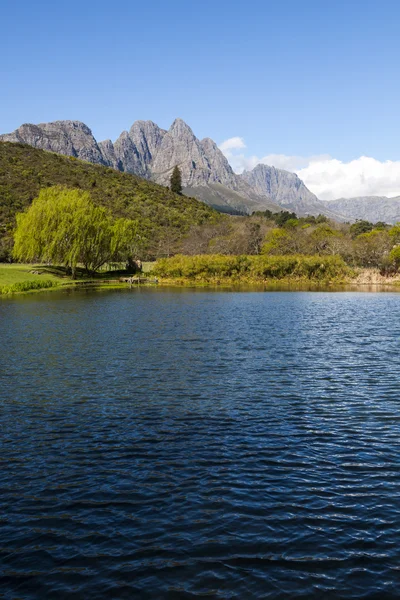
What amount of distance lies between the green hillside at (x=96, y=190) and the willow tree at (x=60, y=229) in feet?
107

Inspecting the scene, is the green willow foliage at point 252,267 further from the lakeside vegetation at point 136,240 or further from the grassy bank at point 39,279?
the grassy bank at point 39,279

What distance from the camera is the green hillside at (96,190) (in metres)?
136

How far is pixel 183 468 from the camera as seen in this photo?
13.5 m

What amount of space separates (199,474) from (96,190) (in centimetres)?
15081

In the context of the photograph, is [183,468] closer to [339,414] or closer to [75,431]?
[75,431]

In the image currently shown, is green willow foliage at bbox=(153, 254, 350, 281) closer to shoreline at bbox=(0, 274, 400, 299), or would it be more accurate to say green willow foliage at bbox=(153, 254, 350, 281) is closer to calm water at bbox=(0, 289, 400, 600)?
shoreline at bbox=(0, 274, 400, 299)

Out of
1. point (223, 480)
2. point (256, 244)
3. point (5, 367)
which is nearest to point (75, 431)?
point (223, 480)

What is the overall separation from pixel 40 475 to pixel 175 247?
120 meters

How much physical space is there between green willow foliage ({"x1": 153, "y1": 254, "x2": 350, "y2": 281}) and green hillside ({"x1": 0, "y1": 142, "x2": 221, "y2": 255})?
36526mm

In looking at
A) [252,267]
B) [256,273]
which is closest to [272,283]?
[256,273]

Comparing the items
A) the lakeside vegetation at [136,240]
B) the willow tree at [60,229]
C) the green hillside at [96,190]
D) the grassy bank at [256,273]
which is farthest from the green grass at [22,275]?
the green hillside at [96,190]

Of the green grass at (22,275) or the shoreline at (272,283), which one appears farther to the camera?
the shoreline at (272,283)

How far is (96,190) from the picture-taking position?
156m

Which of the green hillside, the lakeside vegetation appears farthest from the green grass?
the green hillside
